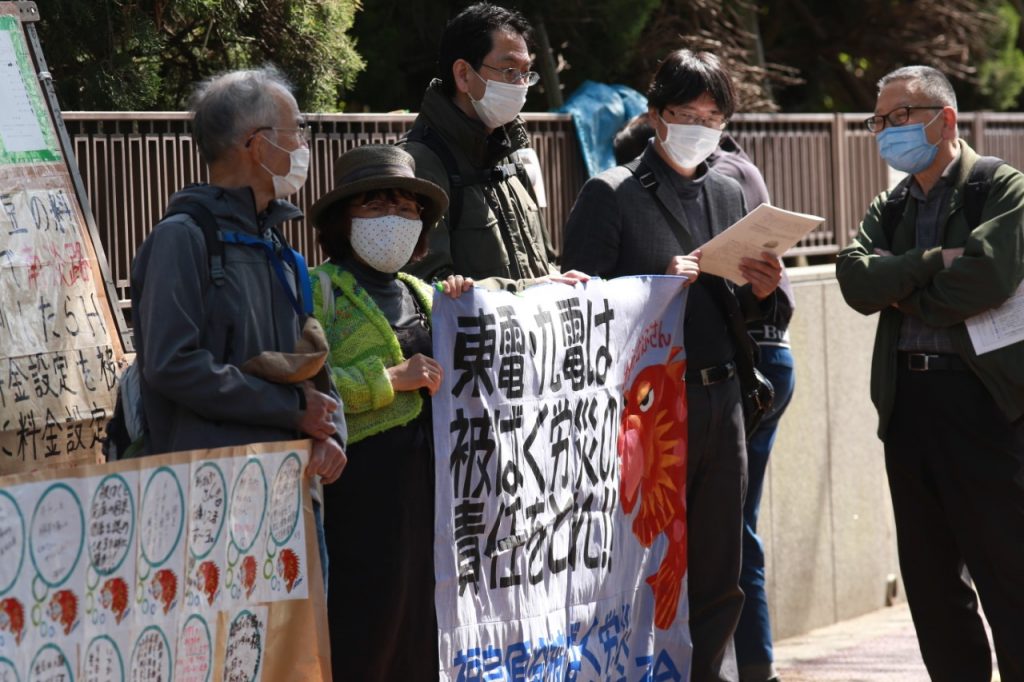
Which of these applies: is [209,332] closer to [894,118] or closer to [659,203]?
[659,203]

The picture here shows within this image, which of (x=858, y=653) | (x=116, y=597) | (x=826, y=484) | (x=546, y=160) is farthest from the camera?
(x=826, y=484)

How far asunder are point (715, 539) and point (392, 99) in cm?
355

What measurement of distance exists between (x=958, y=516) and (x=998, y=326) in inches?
27.2

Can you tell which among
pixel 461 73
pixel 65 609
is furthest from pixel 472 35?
pixel 65 609

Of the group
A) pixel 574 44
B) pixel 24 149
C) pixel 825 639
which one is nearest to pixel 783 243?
pixel 24 149

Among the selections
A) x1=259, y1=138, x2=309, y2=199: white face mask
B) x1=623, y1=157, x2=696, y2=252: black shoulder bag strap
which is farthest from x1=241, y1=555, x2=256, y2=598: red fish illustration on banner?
x1=623, y1=157, x2=696, y2=252: black shoulder bag strap

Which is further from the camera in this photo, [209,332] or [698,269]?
[698,269]

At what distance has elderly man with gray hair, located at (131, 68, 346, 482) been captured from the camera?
12.8ft

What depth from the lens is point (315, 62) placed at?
6598 millimetres

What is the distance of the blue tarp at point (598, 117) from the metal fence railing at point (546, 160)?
61 millimetres

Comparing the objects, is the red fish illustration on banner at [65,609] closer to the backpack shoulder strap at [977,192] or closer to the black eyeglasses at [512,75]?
the black eyeglasses at [512,75]

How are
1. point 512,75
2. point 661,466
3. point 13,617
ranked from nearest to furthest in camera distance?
point 13,617 < point 512,75 < point 661,466

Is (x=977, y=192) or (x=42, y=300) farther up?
(x=977, y=192)

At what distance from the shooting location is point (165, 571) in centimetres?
377
